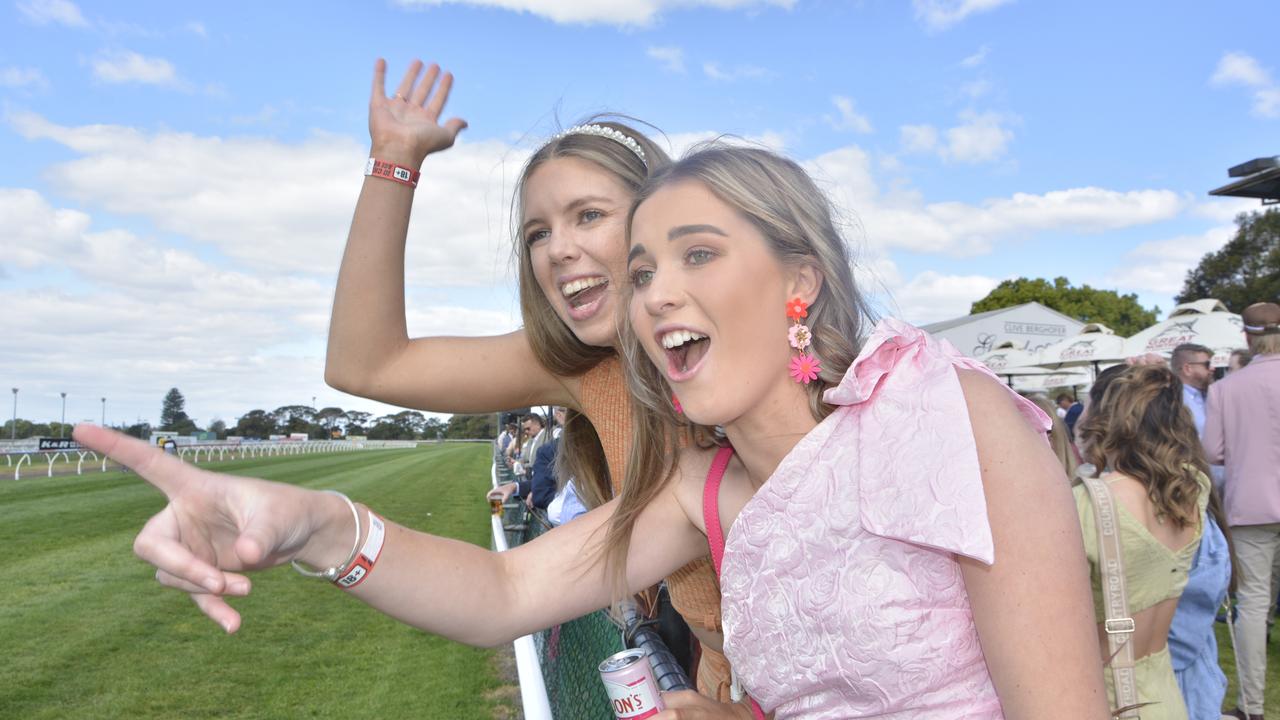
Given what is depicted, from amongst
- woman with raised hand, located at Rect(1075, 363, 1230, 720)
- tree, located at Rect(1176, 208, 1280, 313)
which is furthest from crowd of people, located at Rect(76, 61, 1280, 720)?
tree, located at Rect(1176, 208, 1280, 313)

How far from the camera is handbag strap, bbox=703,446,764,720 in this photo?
1.98 m

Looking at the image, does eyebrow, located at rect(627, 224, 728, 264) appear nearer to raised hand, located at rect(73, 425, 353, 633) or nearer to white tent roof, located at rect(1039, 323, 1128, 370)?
raised hand, located at rect(73, 425, 353, 633)

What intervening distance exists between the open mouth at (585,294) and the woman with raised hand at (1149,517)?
1793 millimetres

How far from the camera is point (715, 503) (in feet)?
6.58

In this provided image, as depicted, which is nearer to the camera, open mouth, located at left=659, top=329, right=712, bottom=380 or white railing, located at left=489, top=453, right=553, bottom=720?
open mouth, located at left=659, top=329, right=712, bottom=380

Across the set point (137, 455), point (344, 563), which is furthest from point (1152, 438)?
point (137, 455)

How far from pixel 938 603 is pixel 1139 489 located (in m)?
2.85

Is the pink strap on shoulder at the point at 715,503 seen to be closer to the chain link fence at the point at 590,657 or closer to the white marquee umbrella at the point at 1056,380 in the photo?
the chain link fence at the point at 590,657

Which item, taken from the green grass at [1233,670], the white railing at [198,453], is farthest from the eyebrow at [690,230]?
the white railing at [198,453]

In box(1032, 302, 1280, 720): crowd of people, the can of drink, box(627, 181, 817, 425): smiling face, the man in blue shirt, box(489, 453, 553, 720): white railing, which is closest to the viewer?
box(627, 181, 817, 425): smiling face

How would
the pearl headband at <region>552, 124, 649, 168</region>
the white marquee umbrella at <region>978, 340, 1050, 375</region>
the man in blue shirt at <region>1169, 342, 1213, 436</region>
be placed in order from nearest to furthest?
the pearl headband at <region>552, 124, 649, 168</region>
the man in blue shirt at <region>1169, 342, 1213, 436</region>
the white marquee umbrella at <region>978, 340, 1050, 375</region>

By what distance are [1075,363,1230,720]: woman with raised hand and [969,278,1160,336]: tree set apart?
5385 centimetres

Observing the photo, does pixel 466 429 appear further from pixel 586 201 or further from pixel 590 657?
pixel 586 201

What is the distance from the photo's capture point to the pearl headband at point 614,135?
8.16 ft
